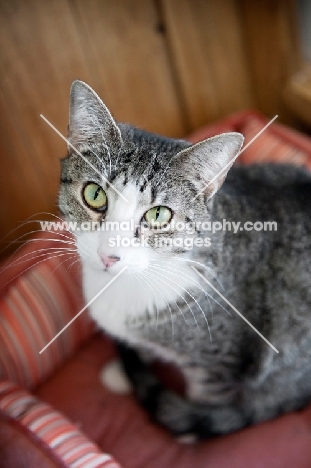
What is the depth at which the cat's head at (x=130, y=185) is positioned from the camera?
911 mm

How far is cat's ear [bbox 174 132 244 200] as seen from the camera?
90cm

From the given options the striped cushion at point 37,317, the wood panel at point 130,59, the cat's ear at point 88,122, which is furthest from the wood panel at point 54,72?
the cat's ear at point 88,122

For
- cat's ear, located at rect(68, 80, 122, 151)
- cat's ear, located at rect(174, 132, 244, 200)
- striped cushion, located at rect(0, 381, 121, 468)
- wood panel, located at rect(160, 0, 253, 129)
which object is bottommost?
striped cushion, located at rect(0, 381, 121, 468)

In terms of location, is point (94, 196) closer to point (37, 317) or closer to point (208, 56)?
point (37, 317)

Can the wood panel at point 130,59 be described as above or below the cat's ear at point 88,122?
above

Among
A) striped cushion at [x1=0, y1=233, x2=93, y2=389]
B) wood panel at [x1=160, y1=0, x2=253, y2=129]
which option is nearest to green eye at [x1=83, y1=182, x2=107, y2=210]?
striped cushion at [x1=0, y1=233, x2=93, y2=389]

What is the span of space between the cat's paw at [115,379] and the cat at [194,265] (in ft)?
0.17

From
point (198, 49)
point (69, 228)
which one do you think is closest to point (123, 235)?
point (69, 228)

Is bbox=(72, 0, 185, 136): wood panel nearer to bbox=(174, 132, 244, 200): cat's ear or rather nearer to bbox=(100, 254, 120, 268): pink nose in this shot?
bbox=(174, 132, 244, 200): cat's ear

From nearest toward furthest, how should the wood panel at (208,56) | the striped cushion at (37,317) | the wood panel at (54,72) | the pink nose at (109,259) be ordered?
the pink nose at (109,259)
the striped cushion at (37,317)
the wood panel at (54,72)
the wood panel at (208,56)

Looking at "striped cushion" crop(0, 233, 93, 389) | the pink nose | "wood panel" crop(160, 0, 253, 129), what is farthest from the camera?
"wood panel" crop(160, 0, 253, 129)

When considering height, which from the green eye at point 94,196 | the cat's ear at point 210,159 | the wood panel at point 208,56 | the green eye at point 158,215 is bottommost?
the green eye at point 158,215

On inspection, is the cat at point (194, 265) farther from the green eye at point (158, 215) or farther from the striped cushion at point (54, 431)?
the striped cushion at point (54, 431)

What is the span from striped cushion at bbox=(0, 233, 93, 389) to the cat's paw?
13cm
